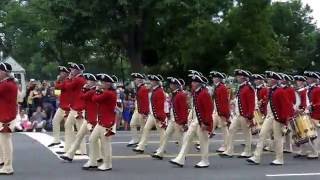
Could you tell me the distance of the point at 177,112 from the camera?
15305 millimetres

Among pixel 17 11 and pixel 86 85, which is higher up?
pixel 17 11

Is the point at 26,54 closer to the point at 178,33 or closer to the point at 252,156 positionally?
the point at 178,33

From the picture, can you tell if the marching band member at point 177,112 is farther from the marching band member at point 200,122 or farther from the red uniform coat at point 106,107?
the red uniform coat at point 106,107

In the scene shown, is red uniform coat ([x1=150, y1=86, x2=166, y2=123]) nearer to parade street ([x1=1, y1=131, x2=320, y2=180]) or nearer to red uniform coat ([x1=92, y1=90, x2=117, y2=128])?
parade street ([x1=1, y1=131, x2=320, y2=180])

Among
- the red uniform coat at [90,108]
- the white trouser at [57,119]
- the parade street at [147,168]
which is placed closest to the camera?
the parade street at [147,168]

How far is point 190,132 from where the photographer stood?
14.4 meters

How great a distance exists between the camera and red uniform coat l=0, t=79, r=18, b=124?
1306 cm

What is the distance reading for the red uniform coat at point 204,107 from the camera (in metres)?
14.2

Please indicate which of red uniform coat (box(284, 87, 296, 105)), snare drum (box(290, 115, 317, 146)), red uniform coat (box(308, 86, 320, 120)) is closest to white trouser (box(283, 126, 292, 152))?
snare drum (box(290, 115, 317, 146))

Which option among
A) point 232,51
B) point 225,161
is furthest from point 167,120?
point 232,51

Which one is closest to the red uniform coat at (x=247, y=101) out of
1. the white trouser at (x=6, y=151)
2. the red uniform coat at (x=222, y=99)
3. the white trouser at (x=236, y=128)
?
the white trouser at (x=236, y=128)

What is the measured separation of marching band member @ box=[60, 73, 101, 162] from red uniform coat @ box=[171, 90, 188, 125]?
2.01 m

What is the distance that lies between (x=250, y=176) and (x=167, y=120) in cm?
418

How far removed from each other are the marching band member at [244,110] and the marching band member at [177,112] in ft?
4.81
